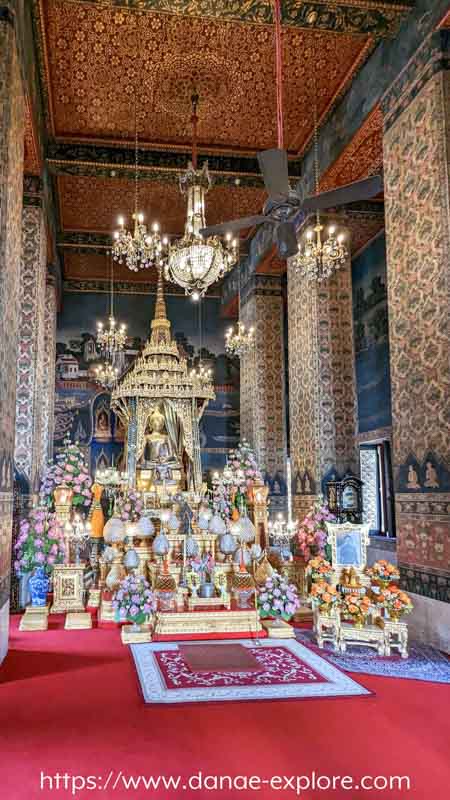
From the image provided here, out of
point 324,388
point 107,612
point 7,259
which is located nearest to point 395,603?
point 107,612

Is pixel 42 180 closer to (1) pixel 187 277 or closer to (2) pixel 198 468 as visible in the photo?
(1) pixel 187 277

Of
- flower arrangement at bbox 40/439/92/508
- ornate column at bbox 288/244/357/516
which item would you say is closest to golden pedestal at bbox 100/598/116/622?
flower arrangement at bbox 40/439/92/508

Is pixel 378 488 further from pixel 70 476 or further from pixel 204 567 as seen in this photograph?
pixel 70 476

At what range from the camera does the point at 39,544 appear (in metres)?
9.19

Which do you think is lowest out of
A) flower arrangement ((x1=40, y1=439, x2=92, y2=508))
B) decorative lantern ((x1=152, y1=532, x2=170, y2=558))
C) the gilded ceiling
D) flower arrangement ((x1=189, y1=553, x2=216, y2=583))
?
flower arrangement ((x1=189, y1=553, x2=216, y2=583))

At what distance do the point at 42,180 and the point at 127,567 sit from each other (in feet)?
22.0

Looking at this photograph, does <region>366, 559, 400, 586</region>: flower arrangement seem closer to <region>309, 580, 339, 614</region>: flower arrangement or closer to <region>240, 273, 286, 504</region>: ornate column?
<region>309, 580, 339, 614</region>: flower arrangement

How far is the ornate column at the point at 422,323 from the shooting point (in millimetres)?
7176

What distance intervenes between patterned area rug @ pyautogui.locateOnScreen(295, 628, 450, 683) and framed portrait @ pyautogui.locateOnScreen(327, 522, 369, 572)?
129cm

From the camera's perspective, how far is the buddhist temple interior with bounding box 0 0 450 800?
4.66 metres

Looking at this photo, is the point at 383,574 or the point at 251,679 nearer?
the point at 251,679

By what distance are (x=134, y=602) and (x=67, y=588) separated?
7.04 ft

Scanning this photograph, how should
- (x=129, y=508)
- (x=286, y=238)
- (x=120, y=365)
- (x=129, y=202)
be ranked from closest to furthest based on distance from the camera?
1. (x=286, y=238)
2. (x=129, y=508)
3. (x=129, y=202)
4. (x=120, y=365)

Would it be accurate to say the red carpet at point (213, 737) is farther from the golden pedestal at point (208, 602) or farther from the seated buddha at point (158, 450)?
the seated buddha at point (158, 450)
